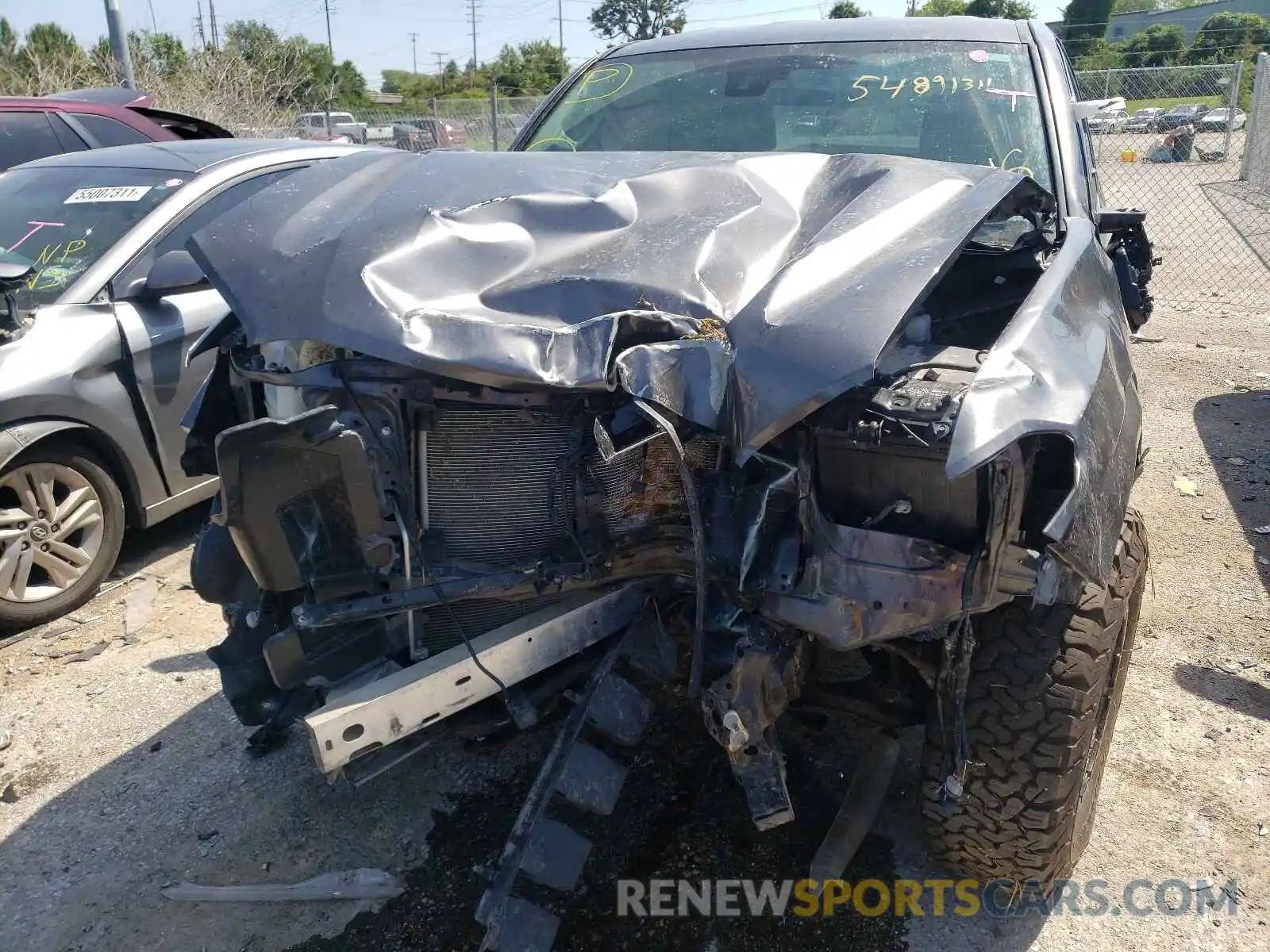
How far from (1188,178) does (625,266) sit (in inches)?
669

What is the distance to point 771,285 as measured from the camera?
202cm

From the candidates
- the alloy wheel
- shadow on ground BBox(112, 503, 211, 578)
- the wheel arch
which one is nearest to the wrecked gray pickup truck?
the wheel arch

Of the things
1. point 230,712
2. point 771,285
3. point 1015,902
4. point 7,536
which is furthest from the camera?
point 7,536

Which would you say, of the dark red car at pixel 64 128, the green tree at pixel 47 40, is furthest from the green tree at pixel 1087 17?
the dark red car at pixel 64 128

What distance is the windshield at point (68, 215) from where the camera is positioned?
4.03 meters

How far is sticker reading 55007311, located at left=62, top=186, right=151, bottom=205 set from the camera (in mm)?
4293

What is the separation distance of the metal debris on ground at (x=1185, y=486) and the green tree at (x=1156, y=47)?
30.6m

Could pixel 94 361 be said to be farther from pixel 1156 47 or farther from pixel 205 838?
pixel 1156 47

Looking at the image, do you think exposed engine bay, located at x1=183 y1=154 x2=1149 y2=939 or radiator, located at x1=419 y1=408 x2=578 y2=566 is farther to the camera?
radiator, located at x1=419 y1=408 x2=578 y2=566

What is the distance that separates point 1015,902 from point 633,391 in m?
1.69

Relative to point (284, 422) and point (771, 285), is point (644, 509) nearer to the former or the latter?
point (771, 285)

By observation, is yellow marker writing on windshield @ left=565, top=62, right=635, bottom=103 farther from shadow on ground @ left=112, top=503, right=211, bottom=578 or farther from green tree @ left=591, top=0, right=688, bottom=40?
green tree @ left=591, top=0, right=688, bottom=40

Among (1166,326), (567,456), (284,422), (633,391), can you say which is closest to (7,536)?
(284,422)

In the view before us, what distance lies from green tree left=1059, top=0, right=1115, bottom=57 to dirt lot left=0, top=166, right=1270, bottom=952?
5171cm
